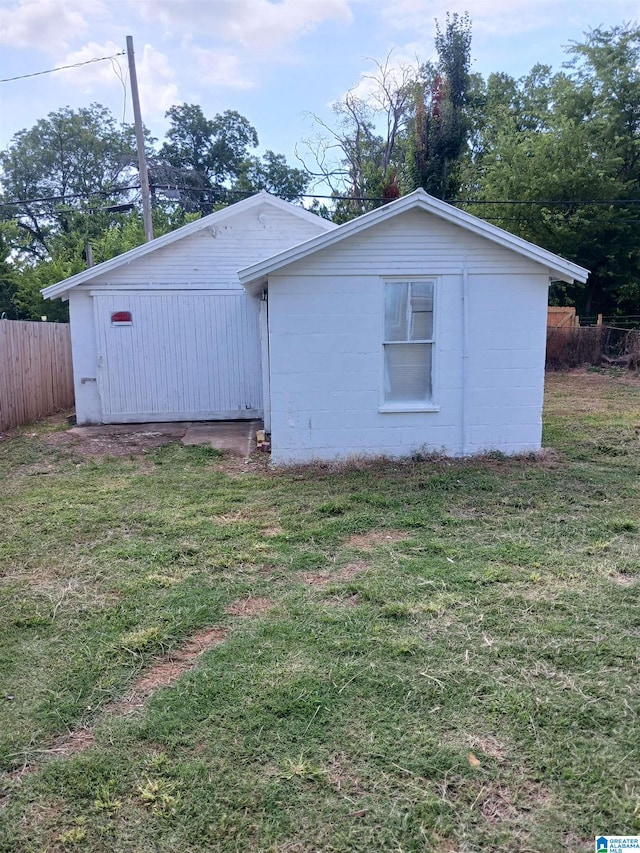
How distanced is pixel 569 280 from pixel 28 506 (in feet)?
22.1

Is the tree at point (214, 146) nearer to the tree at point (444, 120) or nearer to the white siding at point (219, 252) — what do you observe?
the tree at point (444, 120)

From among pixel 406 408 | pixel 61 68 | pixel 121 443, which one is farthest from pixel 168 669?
pixel 61 68

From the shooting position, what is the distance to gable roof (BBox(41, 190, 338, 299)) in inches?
399

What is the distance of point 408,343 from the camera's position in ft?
24.0

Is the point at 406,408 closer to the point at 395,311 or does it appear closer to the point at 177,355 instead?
the point at 395,311

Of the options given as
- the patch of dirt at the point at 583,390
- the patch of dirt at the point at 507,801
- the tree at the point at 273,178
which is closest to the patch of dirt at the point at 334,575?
the patch of dirt at the point at 507,801

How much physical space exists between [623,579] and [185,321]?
857 cm

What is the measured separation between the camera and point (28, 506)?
19.3ft

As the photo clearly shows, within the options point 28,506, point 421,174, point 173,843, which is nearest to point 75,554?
point 28,506

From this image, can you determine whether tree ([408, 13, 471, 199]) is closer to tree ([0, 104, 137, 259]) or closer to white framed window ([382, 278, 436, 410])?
white framed window ([382, 278, 436, 410])

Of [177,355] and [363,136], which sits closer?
[177,355]

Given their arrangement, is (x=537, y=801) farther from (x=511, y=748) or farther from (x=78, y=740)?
(x=78, y=740)

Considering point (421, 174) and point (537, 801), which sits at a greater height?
point (421, 174)

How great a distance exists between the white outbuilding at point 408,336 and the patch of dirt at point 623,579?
3548mm
